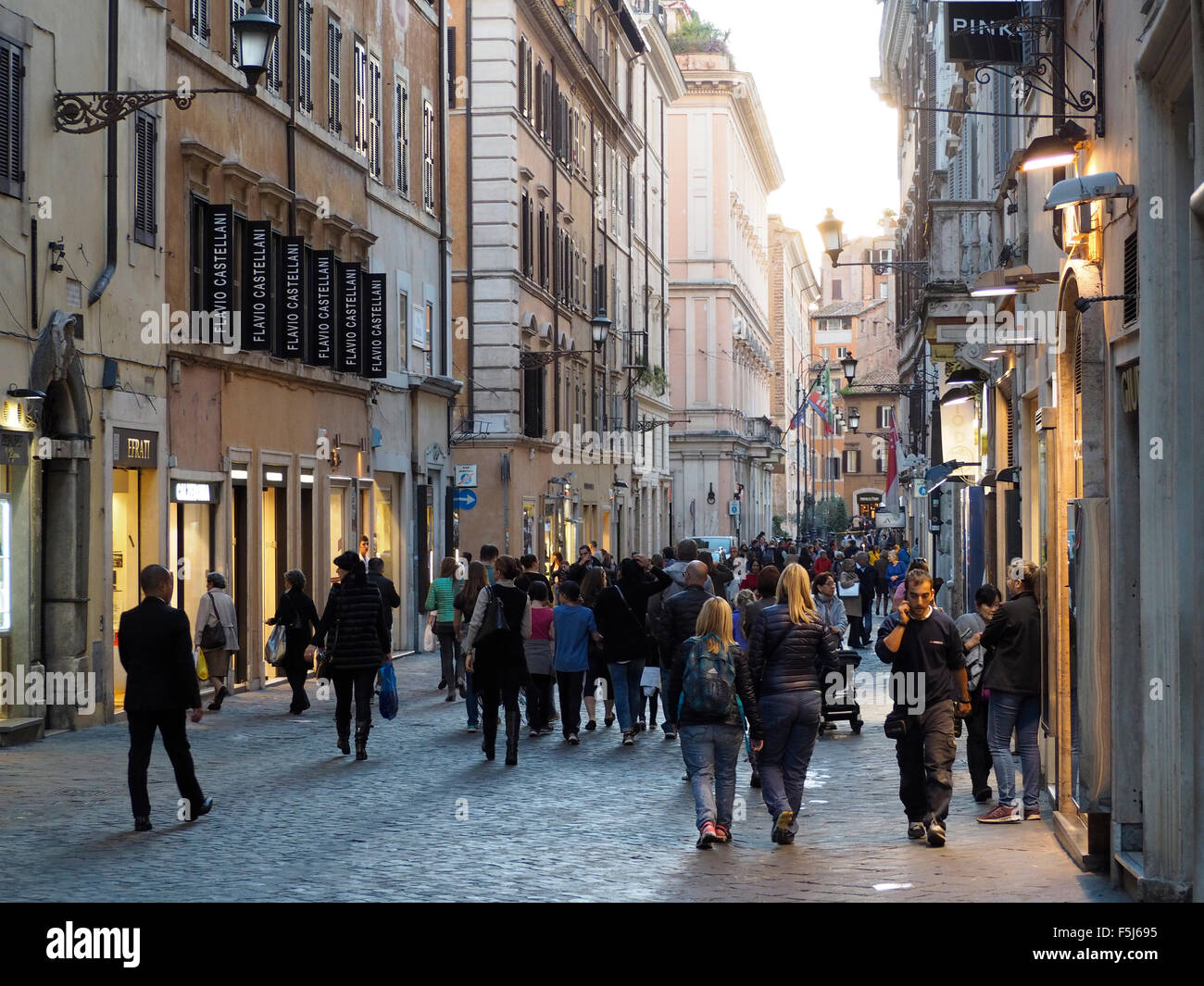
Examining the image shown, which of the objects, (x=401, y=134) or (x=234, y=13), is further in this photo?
(x=401, y=134)

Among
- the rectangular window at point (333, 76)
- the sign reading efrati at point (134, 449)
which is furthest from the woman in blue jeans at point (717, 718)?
the rectangular window at point (333, 76)

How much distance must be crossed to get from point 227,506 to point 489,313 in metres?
18.5

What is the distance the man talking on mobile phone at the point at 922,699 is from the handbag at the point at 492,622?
553cm

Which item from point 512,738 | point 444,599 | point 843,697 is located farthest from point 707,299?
point 512,738

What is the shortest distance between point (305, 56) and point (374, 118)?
4.40m

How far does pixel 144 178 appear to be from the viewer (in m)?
22.1

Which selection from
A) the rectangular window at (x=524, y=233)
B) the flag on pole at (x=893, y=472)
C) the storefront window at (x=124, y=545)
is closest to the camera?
the storefront window at (x=124, y=545)

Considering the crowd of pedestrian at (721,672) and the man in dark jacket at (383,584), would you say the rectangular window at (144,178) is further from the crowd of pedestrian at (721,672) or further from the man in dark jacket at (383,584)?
the crowd of pedestrian at (721,672)

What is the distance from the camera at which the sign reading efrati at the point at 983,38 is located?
17234 mm

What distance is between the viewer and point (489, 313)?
42.8 meters

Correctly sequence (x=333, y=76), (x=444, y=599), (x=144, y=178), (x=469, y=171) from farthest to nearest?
(x=469, y=171) → (x=333, y=76) → (x=444, y=599) → (x=144, y=178)

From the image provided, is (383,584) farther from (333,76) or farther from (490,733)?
(333,76)
